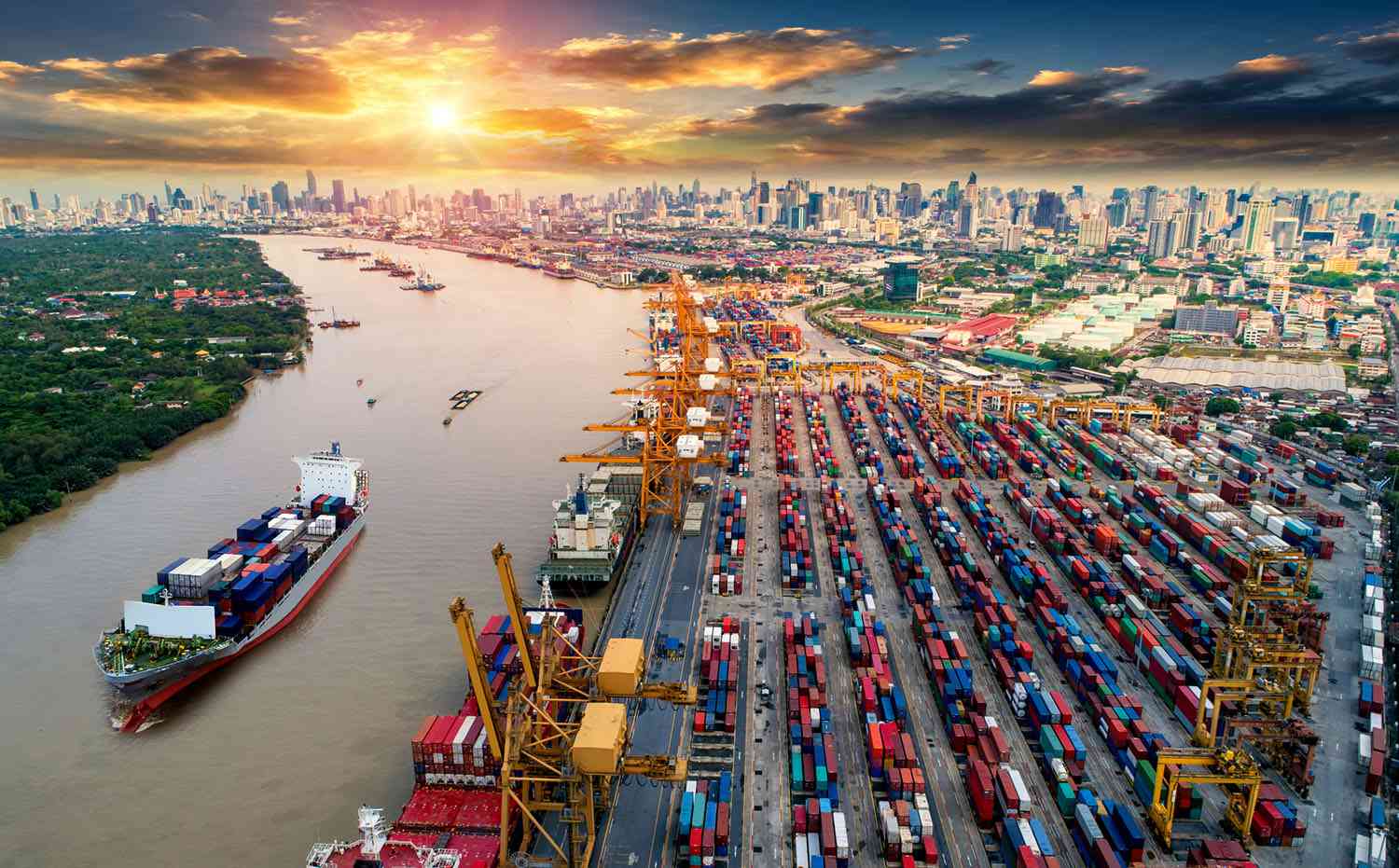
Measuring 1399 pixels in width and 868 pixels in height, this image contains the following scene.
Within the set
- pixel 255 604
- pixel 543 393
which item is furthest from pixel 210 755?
pixel 543 393

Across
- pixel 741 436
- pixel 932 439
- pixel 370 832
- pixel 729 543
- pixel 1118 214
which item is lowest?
pixel 729 543

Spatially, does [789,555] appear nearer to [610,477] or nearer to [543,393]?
[610,477]

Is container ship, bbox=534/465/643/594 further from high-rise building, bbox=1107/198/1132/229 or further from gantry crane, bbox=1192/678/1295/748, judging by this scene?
high-rise building, bbox=1107/198/1132/229

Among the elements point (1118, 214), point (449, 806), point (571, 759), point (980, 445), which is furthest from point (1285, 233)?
point (449, 806)

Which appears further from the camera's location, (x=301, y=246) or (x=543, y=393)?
(x=301, y=246)

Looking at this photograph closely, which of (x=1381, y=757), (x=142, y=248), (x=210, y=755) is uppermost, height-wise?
(x=142, y=248)

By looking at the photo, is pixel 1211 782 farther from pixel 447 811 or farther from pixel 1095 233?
pixel 1095 233
